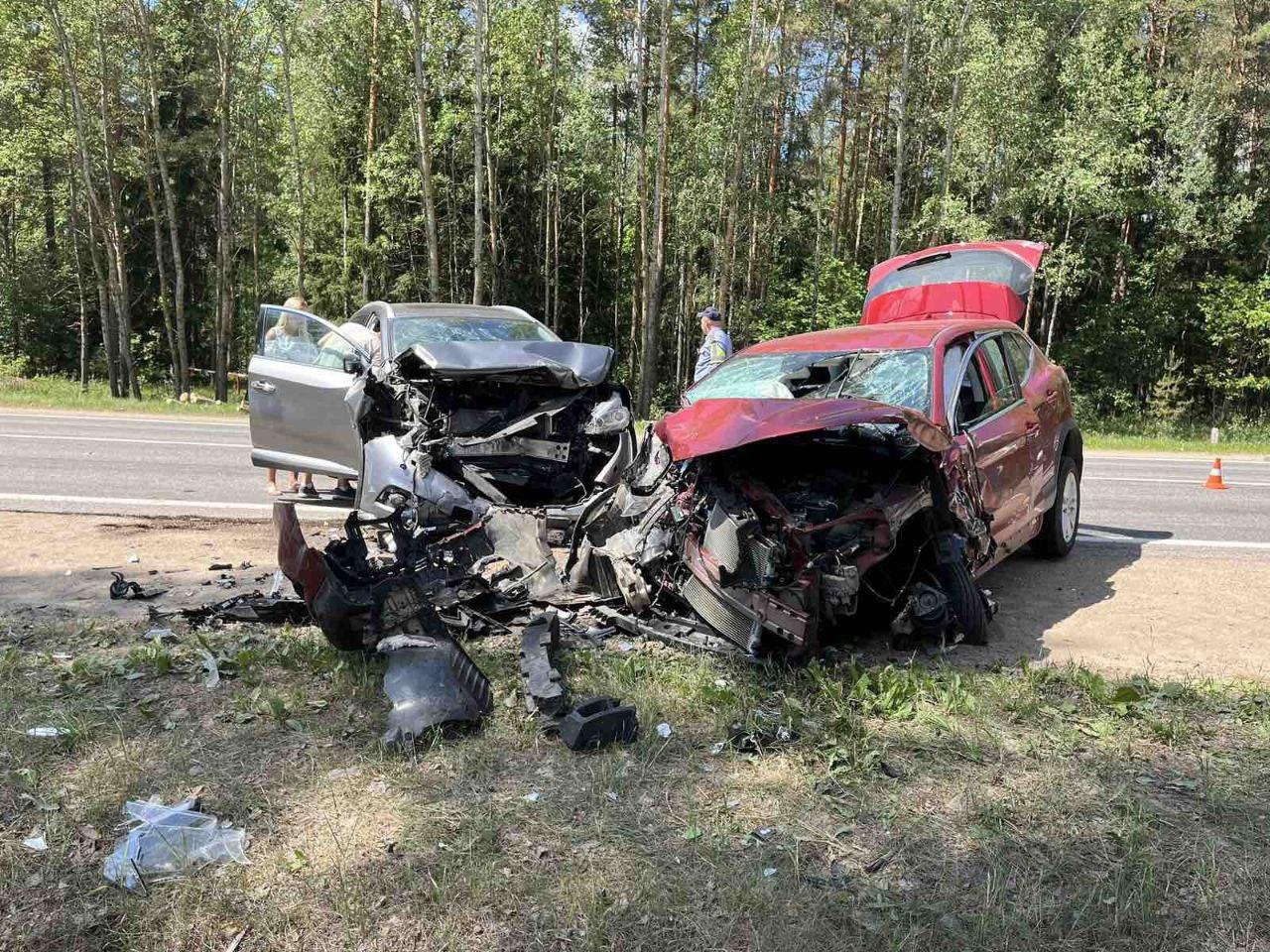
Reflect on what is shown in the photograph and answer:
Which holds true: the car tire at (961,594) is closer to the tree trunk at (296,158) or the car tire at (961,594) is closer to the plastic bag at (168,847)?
the plastic bag at (168,847)

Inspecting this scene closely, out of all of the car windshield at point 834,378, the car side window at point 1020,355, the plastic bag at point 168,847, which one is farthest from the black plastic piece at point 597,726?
the car side window at point 1020,355

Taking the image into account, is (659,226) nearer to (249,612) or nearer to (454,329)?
(454,329)

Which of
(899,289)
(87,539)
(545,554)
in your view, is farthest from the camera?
(899,289)

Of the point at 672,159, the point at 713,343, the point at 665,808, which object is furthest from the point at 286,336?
the point at 672,159

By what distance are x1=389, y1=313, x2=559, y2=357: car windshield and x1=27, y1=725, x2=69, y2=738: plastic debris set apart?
171 inches

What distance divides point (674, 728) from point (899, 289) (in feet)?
16.8

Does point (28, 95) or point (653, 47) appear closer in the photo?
point (653, 47)

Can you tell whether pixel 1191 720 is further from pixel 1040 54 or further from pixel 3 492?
pixel 1040 54

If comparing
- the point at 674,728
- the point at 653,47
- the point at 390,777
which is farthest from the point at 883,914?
the point at 653,47

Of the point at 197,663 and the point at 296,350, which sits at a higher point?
the point at 296,350

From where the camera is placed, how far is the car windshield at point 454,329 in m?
7.79

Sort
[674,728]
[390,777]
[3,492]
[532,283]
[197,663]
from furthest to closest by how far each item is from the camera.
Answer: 1. [532,283]
2. [3,492]
3. [197,663]
4. [674,728]
5. [390,777]

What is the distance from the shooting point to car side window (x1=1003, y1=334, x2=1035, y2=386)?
20.6 feet

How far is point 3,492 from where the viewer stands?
28.6 ft
